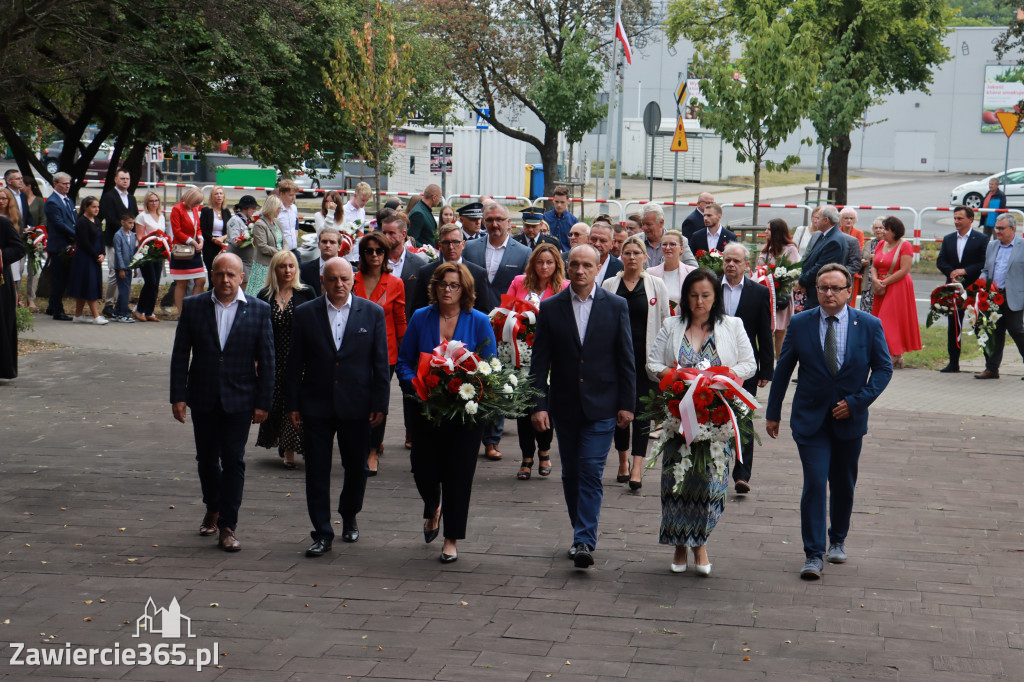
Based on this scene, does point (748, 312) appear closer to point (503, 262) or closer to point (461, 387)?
point (503, 262)

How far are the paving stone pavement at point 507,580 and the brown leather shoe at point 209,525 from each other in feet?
0.32

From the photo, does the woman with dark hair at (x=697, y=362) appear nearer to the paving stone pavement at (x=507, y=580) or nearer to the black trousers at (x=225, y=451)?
the paving stone pavement at (x=507, y=580)

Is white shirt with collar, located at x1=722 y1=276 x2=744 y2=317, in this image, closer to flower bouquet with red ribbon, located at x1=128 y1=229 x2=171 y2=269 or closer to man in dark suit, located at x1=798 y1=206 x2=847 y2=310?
man in dark suit, located at x1=798 y1=206 x2=847 y2=310

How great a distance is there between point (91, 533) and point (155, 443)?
2.83m

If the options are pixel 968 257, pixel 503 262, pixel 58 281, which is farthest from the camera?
pixel 58 281

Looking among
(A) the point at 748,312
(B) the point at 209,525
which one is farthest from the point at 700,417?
(B) the point at 209,525

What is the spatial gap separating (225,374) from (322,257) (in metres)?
2.88

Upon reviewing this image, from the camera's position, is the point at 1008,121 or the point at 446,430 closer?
the point at 446,430

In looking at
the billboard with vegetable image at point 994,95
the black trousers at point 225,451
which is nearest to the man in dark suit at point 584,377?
the black trousers at point 225,451

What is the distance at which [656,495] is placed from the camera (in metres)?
9.05

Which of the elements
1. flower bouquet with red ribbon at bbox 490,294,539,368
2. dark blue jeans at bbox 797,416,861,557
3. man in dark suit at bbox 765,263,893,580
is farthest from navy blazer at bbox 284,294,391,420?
dark blue jeans at bbox 797,416,861,557

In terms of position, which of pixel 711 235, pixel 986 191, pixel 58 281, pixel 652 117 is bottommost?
pixel 58 281

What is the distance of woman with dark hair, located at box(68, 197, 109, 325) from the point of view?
56.6 feet

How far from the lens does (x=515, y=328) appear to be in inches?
375
